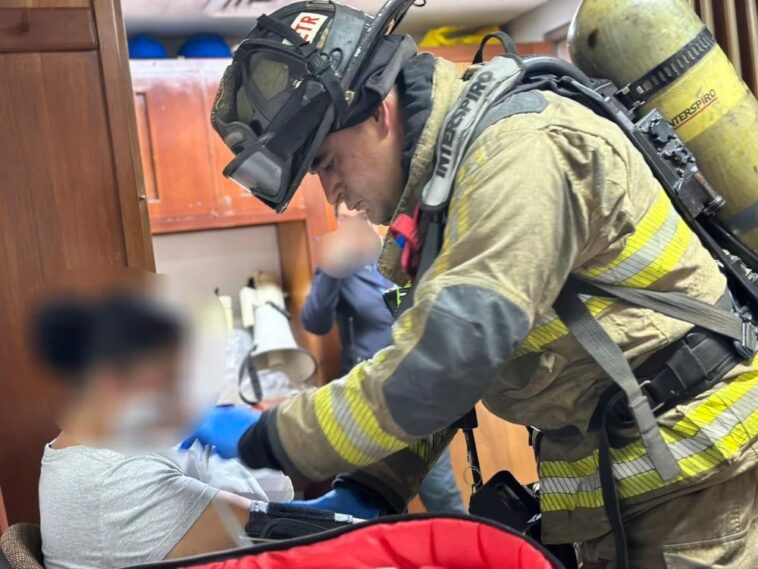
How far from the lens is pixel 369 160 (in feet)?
3.33

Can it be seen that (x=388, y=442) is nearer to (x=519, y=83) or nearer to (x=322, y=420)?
(x=322, y=420)

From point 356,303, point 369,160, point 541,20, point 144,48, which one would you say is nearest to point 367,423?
point 369,160

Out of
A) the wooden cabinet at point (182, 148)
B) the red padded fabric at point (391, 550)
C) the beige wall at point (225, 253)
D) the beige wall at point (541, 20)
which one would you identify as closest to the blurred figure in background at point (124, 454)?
the red padded fabric at point (391, 550)

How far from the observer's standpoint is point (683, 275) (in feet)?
3.10

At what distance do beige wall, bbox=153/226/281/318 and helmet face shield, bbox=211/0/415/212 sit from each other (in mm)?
2694

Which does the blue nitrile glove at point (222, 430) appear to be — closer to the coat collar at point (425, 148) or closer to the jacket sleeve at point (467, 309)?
the jacket sleeve at point (467, 309)

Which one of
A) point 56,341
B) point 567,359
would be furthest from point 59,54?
point 567,359

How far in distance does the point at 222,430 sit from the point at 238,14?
2.84 metres

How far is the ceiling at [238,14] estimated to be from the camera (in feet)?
10.6

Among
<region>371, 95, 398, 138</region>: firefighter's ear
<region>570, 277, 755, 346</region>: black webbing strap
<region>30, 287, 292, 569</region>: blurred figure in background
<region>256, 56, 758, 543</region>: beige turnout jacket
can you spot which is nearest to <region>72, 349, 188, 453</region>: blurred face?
<region>30, 287, 292, 569</region>: blurred figure in background

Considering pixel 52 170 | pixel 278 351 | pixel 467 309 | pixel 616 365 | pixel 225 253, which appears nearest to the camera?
pixel 467 309

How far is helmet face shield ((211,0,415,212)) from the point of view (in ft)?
2.98

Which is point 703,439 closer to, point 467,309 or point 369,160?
point 467,309

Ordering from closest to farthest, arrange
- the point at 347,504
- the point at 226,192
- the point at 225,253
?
the point at 347,504, the point at 226,192, the point at 225,253
